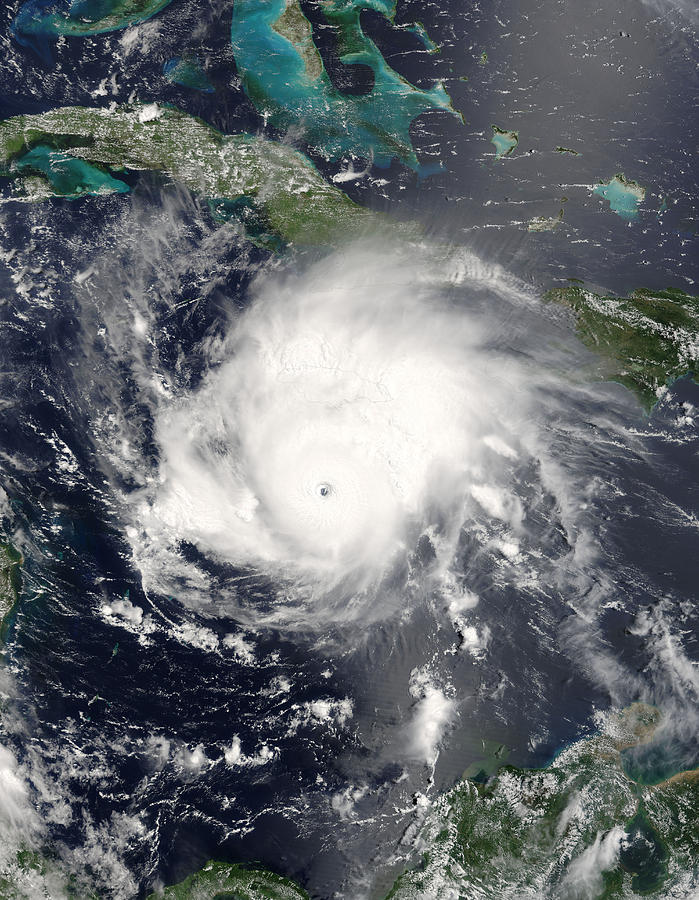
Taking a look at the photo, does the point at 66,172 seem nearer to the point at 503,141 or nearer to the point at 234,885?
the point at 503,141

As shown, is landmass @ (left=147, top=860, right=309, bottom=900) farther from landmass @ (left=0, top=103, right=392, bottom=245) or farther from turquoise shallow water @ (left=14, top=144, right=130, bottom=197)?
turquoise shallow water @ (left=14, top=144, right=130, bottom=197)

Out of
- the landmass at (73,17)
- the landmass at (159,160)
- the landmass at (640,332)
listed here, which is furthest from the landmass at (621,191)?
the landmass at (73,17)

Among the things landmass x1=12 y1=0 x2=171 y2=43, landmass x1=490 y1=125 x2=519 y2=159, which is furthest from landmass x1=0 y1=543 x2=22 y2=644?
landmass x1=490 y1=125 x2=519 y2=159

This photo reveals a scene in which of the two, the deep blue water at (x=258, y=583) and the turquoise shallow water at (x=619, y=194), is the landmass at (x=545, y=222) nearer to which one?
the deep blue water at (x=258, y=583)

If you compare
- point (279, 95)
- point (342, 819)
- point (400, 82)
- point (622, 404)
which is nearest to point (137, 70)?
point (279, 95)

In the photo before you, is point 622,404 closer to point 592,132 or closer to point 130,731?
point 592,132

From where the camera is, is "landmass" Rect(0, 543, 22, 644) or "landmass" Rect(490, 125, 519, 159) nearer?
"landmass" Rect(0, 543, 22, 644)
